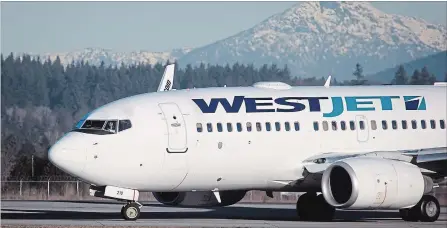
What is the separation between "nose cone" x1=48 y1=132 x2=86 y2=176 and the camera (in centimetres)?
3519

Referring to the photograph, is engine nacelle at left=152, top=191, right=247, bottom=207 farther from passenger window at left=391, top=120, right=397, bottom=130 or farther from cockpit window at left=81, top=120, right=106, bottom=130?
passenger window at left=391, top=120, right=397, bottom=130

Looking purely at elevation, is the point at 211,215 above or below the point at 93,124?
below

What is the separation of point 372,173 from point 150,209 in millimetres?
13964

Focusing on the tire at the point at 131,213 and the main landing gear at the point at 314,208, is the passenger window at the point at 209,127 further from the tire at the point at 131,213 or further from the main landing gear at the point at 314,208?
the main landing gear at the point at 314,208

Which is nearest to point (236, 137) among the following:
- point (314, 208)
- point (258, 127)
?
point (258, 127)

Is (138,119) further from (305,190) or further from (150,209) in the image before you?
(150,209)

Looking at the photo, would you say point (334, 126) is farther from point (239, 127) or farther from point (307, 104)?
point (239, 127)

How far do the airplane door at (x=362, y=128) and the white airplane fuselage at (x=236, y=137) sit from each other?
0.04 m

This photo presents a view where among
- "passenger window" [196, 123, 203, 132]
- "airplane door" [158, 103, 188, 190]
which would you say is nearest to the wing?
"passenger window" [196, 123, 203, 132]

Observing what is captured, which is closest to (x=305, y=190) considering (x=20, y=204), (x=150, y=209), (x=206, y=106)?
(x=206, y=106)

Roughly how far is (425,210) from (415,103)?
3923 mm

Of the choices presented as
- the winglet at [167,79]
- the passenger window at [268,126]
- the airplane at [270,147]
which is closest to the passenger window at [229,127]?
the airplane at [270,147]

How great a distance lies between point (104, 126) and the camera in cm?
3612

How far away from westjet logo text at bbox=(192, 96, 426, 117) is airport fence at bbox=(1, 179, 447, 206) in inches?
840
